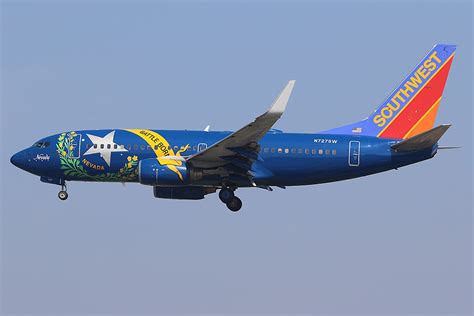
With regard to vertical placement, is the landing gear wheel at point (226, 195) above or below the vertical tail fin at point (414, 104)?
below

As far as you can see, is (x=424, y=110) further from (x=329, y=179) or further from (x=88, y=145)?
(x=88, y=145)

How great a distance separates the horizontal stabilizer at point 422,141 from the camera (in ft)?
181

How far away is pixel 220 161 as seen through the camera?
188 ft

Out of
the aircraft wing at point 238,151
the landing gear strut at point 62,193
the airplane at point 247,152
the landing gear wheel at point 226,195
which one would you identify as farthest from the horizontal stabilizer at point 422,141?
the landing gear strut at point 62,193

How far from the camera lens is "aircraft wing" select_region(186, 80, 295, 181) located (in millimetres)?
54031

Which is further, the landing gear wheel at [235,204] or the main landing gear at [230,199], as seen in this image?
the landing gear wheel at [235,204]

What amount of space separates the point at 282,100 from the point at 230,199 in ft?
29.6

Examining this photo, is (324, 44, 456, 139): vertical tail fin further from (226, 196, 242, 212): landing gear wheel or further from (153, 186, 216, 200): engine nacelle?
(153, 186, 216, 200): engine nacelle

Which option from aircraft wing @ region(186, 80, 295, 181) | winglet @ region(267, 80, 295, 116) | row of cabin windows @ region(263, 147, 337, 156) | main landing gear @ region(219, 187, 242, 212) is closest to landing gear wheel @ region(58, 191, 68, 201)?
aircraft wing @ region(186, 80, 295, 181)

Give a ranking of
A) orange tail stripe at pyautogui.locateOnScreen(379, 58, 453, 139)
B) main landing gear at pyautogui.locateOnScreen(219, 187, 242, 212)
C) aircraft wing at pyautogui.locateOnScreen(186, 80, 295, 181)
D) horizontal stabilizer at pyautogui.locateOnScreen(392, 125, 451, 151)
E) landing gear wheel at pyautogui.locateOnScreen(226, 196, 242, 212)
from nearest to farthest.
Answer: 1. aircraft wing at pyautogui.locateOnScreen(186, 80, 295, 181)
2. horizontal stabilizer at pyautogui.locateOnScreen(392, 125, 451, 151)
3. main landing gear at pyautogui.locateOnScreen(219, 187, 242, 212)
4. landing gear wheel at pyautogui.locateOnScreen(226, 196, 242, 212)
5. orange tail stripe at pyautogui.locateOnScreen(379, 58, 453, 139)

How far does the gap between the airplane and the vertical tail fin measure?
55mm

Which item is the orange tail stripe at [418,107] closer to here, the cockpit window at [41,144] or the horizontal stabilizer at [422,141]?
the horizontal stabilizer at [422,141]

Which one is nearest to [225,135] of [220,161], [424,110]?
[220,161]

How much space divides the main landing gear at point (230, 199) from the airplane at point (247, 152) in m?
0.05
